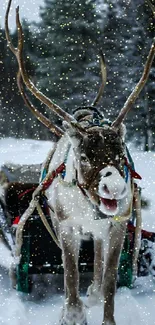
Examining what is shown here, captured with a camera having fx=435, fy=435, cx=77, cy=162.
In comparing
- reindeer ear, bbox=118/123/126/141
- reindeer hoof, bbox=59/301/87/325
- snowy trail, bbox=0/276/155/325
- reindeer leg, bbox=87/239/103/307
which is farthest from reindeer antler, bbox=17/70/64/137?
snowy trail, bbox=0/276/155/325

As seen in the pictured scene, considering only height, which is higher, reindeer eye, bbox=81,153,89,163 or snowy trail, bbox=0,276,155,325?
reindeer eye, bbox=81,153,89,163

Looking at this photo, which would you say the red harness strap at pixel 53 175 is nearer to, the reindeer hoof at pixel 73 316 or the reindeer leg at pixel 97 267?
the reindeer leg at pixel 97 267

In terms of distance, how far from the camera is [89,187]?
3.29 meters

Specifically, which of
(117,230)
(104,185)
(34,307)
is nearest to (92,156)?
(104,185)

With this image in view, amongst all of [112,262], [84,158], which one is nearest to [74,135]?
[84,158]

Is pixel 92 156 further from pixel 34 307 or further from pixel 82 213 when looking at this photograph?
pixel 34 307

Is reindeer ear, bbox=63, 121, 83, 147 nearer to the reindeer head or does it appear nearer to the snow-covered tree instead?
the reindeer head

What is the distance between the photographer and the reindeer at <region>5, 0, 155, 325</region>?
3184 mm

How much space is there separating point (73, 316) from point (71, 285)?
280 millimetres

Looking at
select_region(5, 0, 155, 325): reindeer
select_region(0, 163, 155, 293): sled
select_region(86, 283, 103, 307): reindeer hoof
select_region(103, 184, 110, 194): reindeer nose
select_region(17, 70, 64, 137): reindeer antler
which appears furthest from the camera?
select_region(0, 163, 155, 293): sled

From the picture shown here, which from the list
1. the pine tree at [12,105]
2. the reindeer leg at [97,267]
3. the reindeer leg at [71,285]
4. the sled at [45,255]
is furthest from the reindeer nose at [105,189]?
the pine tree at [12,105]

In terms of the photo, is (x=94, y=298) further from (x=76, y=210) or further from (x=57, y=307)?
(x=76, y=210)

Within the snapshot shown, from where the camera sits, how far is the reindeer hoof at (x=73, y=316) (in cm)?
406

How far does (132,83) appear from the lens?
24.7 metres
